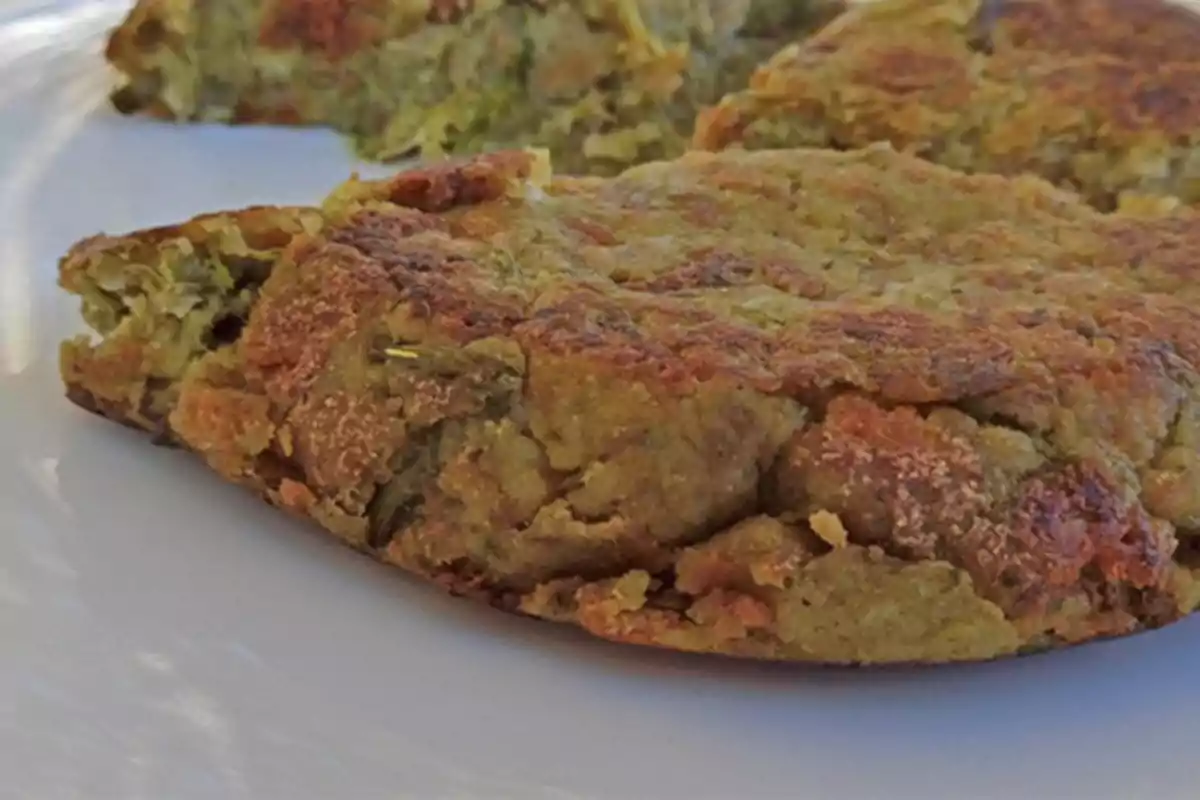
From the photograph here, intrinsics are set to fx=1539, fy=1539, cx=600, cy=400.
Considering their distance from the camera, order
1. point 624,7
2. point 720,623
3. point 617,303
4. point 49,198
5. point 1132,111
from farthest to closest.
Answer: point 624,7, point 49,198, point 1132,111, point 617,303, point 720,623

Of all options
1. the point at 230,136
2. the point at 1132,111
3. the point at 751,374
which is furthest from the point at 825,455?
the point at 230,136

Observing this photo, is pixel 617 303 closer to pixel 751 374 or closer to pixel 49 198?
pixel 751 374

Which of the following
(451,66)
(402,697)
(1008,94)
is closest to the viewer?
(402,697)

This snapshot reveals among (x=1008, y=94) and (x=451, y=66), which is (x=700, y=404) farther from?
(x=451, y=66)

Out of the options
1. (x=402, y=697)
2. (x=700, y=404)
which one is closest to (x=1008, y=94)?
(x=700, y=404)

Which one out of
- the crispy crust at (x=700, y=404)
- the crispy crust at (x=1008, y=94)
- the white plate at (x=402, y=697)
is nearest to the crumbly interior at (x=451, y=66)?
the crispy crust at (x=1008, y=94)
